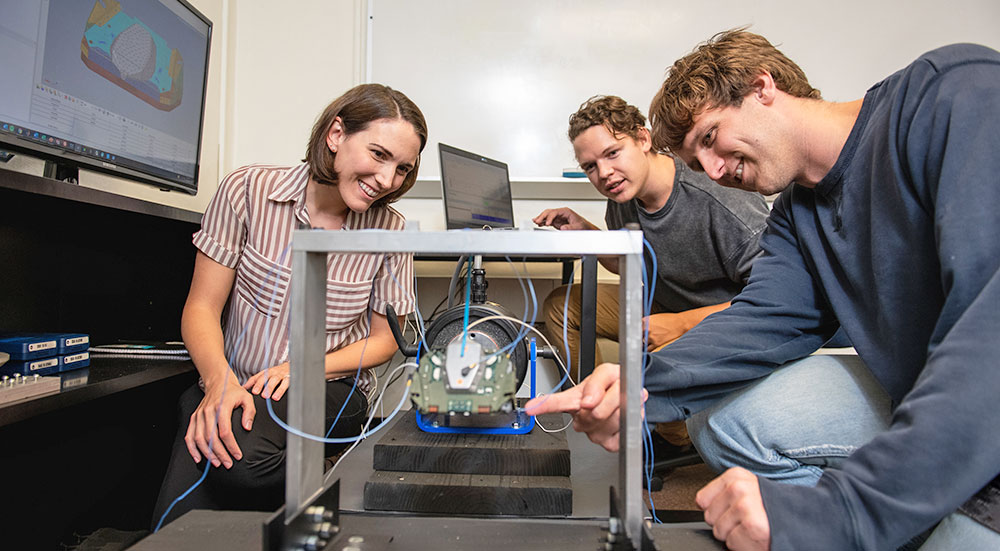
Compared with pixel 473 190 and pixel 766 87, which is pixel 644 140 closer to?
pixel 473 190

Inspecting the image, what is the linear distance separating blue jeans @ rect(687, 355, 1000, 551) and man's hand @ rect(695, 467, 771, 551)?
33 centimetres

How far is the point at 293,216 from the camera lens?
1256 mm

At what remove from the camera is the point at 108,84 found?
1166 mm

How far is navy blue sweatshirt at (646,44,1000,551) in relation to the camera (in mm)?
487

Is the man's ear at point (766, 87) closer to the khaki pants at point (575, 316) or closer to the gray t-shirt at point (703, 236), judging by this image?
the gray t-shirt at point (703, 236)

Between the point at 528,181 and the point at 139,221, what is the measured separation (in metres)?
1.34

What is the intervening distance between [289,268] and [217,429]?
0.40 m

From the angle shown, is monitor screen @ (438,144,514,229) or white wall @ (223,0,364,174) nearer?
monitor screen @ (438,144,514,229)

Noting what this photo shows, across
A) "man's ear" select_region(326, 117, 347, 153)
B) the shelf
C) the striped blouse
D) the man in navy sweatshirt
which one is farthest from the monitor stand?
the man in navy sweatshirt

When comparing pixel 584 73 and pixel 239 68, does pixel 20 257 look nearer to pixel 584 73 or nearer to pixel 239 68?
pixel 239 68

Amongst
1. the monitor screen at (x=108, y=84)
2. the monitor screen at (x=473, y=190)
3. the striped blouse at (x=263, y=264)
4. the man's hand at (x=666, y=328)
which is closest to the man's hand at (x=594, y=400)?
the striped blouse at (x=263, y=264)

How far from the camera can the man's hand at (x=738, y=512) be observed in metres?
0.51

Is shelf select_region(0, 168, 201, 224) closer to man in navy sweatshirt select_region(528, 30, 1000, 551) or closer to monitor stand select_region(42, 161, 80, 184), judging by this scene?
monitor stand select_region(42, 161, 80, 184)

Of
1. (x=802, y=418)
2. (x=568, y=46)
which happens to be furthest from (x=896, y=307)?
(x=568, y=46)
